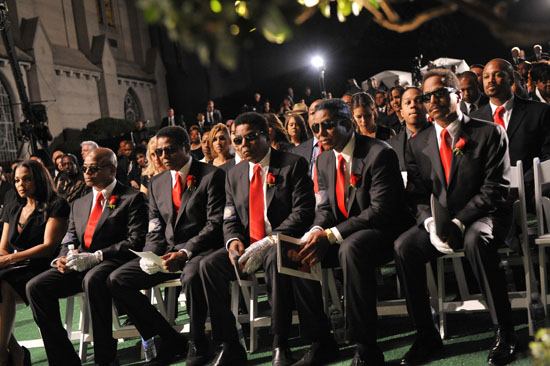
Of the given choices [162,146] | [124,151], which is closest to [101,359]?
Result: [162,146]

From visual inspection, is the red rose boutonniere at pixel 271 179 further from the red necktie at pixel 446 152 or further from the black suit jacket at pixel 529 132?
the black suit jacket at pixel 529 132

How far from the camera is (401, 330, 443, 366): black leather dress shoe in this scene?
13.5ft

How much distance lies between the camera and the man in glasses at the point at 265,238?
451cm

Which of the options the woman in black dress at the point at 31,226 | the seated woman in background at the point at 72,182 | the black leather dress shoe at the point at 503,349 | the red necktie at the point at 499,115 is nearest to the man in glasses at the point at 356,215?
the black leather dress shoe at the point at 503,349

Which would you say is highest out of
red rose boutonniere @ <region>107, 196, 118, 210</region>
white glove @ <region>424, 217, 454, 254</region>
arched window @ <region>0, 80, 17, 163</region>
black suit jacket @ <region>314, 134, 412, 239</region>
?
arched window @ <region>0, 80, 17, 163</region>

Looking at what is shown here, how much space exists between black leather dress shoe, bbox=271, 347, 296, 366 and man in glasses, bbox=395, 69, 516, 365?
82 centimetres

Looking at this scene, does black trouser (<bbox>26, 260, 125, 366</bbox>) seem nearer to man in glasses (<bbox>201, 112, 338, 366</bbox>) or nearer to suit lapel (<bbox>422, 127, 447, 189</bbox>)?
man in glasses (<bbox>201, 112, 338, 366</bbox>)

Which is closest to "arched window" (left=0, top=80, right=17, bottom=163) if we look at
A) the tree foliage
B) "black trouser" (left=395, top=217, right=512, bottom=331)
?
"black trouser" (left=395, top=217, right=512, bottom=331)

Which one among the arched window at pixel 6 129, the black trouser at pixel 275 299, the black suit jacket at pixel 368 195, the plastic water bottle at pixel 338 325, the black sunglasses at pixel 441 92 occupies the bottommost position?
the plastic water bottle at pixel 338 325

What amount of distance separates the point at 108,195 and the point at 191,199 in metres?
0.87

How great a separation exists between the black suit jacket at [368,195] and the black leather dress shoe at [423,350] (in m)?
0.77

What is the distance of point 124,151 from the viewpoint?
12.1 metres

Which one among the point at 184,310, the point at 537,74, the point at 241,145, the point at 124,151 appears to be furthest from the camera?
the point at 124,151

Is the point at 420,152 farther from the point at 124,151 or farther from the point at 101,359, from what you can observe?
the point at 124,151
